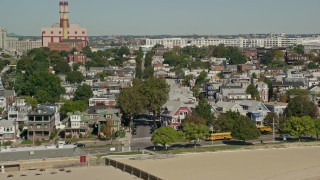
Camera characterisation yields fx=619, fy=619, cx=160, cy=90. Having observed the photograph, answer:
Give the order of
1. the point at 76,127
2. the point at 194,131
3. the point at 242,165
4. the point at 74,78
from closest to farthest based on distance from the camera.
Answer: the point at 242,165, the point at 194,131, the point at 76,127, the point at 74,78

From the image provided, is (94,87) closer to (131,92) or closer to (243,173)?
(131,92)

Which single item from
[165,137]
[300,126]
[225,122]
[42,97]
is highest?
[42,97]

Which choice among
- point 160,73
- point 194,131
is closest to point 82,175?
point 194,131

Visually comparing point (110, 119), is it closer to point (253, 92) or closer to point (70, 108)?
point (70, 108)

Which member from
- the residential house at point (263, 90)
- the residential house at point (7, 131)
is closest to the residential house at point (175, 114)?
the residential house at point (7, 131)

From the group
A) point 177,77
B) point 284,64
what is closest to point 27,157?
point 177,77

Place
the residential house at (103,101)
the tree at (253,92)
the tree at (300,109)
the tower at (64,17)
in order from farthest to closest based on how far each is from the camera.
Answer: the tower at (64,17) < the tree at (253,92) < the residential house at (103,101) < the tree at (300,109)

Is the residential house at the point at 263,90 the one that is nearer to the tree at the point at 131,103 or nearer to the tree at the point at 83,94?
the tree at the point at 83,94
